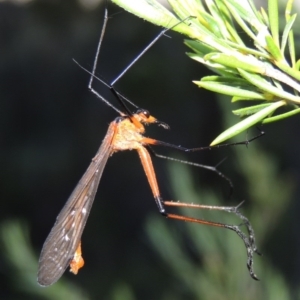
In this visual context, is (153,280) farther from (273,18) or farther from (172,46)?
(273,18)

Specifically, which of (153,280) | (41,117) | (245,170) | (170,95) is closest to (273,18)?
(245,170)

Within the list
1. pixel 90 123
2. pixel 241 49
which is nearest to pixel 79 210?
pixel 241 49

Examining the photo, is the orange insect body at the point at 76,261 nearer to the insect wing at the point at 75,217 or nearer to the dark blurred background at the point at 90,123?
the insect wing at the point at 75,217

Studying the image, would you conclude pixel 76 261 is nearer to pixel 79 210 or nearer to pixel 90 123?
pixel 79 210

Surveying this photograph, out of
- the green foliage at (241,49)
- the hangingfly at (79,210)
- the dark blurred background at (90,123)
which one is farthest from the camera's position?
the dark blurred background at (90,123)

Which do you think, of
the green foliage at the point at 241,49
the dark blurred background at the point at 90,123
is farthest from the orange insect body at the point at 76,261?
the dark blurred background at the point at 90,123

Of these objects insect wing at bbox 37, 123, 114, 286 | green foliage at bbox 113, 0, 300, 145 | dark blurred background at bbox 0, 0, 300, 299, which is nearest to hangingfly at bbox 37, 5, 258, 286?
insect wing at bbox 37, 123, 114, 286
